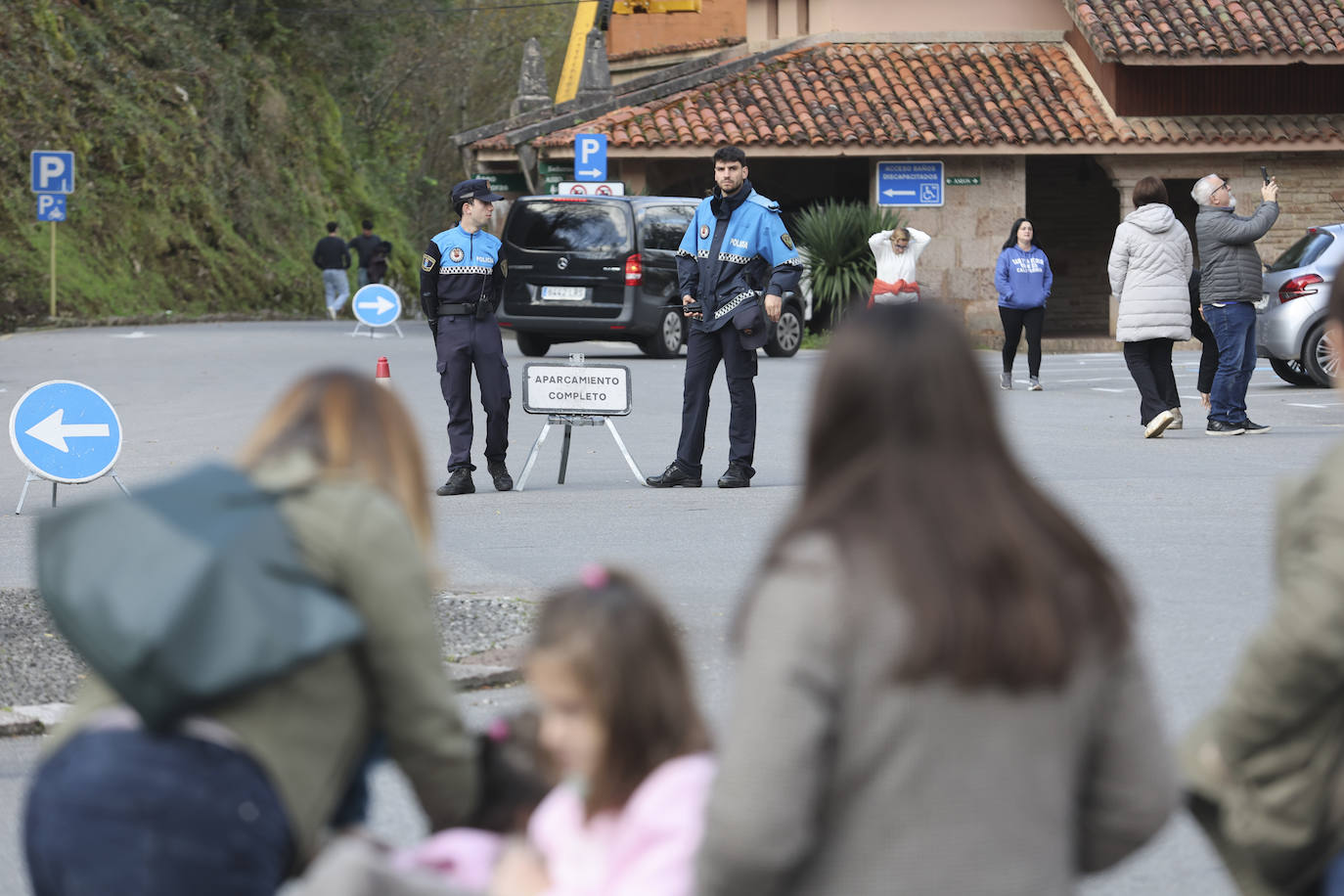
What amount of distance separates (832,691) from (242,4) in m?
43.9

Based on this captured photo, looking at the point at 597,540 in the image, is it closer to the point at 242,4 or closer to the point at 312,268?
the point at 312,268

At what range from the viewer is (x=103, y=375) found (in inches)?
847

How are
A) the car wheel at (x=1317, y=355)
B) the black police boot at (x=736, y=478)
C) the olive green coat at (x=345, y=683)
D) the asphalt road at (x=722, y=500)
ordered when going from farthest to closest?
1. the car wheel at (x=1317, y=355)
2. the black police boot at (x=736, y=478)
3. the asphalt road at (x=722, y=500)
4. the olive green coat at (x=345, y=683)

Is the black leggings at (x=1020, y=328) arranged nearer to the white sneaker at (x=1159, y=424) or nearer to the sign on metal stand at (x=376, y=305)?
the white sneaker at (x=1159, y=424)

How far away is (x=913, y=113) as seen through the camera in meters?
31.6

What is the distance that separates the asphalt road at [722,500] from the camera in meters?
6.53

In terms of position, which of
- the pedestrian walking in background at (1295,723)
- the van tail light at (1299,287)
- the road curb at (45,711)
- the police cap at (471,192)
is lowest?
the road curb at (45,711)

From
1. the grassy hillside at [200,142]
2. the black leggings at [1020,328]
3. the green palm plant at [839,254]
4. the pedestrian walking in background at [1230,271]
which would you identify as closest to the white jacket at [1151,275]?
the pedestrian walking in background at [1230,271]

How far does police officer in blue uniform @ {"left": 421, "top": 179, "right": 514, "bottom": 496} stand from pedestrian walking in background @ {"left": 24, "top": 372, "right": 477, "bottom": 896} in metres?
9.27

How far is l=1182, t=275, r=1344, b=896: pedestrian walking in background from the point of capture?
8.38ft

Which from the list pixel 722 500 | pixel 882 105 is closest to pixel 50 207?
pixel 882 105

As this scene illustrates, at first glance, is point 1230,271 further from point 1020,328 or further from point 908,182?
point 908,182

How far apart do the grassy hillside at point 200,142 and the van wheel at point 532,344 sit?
10.5m

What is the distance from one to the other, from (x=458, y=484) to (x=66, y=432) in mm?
2584
